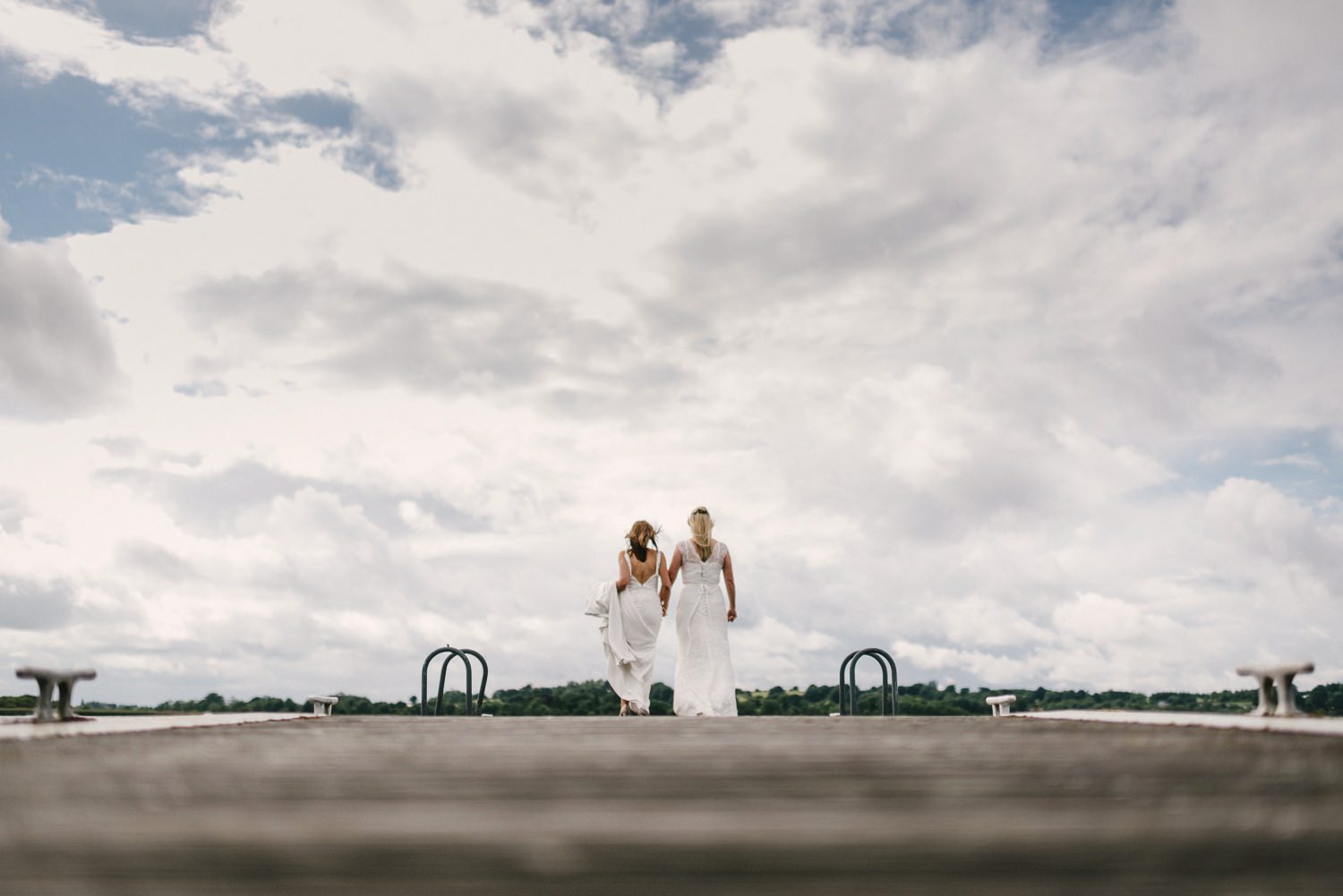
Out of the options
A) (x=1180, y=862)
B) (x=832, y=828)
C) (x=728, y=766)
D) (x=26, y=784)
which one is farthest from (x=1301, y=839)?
(x=26, y=784)

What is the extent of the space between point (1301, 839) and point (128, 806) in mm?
2071

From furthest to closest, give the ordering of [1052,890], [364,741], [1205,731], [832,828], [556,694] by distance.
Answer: [556,694], [1205,731], [364,741], [832,828], [1052,890]

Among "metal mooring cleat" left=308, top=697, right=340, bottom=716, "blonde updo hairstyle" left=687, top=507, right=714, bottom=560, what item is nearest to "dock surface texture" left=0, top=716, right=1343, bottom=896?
"metal mooring cleat" left=308, top=697, right=340, bottom=716

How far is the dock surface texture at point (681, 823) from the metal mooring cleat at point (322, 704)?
547 cm

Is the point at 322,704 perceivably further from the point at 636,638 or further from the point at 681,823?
the point at 681,823

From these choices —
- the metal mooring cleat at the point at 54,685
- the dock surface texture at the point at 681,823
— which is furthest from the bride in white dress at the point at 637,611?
the dock surface texture at the point at 681,823

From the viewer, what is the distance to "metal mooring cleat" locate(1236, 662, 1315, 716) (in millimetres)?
5223

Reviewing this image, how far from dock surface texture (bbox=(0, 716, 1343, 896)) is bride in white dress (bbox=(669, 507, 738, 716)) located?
10.8 meters

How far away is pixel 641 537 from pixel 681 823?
12.5 metres

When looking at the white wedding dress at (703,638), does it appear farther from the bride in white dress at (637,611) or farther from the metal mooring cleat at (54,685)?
the metal mooring cleat at (54,685)

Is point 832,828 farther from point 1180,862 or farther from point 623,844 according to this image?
point 1180,862

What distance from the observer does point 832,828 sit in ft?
5.08

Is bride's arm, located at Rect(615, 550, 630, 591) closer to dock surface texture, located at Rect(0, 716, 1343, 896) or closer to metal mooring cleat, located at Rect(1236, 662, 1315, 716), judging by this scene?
metal mooring cleat, located at Rect(1236, 662, 1315, 716)

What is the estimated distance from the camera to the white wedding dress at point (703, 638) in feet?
46.5
